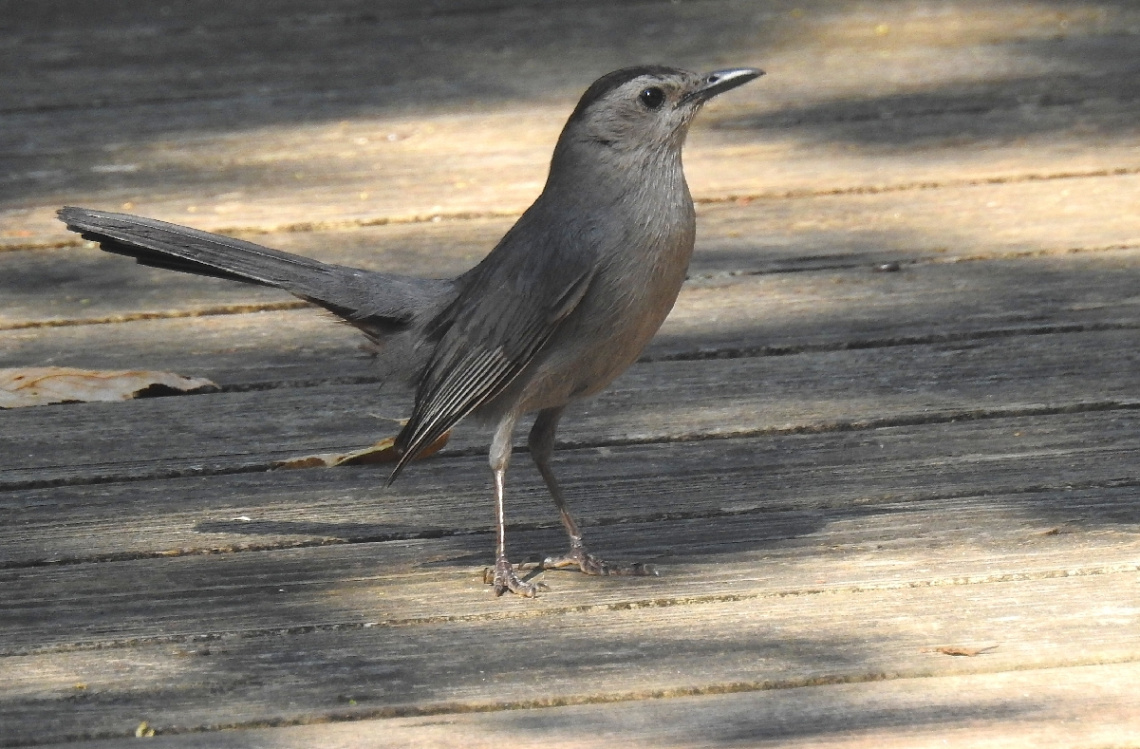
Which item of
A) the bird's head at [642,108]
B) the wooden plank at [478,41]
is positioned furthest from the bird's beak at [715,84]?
the wooden plank at [478,41]

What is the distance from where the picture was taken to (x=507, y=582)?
3.19 meters

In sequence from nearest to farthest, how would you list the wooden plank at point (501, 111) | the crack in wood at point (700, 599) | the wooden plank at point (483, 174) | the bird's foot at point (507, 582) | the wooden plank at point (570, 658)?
the wooden plank at point (570, 658)
the crack in wood at point (700, 599)
the bird's foot at point (507, 582)
the wooden plank at point (483, 174)
the wooden plank at point (501, 111)

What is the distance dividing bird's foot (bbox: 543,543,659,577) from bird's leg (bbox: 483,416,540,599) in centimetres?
9

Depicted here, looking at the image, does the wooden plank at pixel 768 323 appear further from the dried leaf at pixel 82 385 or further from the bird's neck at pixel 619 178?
the bird's neck at pixel 619 178

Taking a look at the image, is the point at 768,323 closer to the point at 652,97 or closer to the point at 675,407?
the point at 675,407

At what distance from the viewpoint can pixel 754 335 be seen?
4.32 m

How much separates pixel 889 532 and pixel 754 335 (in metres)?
1.05

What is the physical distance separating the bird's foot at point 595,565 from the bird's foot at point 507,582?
0.10 meters

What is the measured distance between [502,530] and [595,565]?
0.19 metres

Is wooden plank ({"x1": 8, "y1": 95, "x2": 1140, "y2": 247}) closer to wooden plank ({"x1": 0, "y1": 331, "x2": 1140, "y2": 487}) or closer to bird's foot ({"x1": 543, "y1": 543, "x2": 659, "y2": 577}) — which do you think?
wooden plank ({"x1": 0, "y1": 331, "x2": 1140, "y2": 487})

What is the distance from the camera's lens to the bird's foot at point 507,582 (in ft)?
10.5

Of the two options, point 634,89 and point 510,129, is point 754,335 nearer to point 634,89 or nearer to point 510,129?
point 634,89

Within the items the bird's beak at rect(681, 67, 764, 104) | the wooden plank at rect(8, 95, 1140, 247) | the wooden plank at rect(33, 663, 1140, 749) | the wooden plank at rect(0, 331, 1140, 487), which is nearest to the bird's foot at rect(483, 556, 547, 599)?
the wooden plank at rect(33, 663, 1140, 749)

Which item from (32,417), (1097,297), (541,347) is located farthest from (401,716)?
(1097,297)
